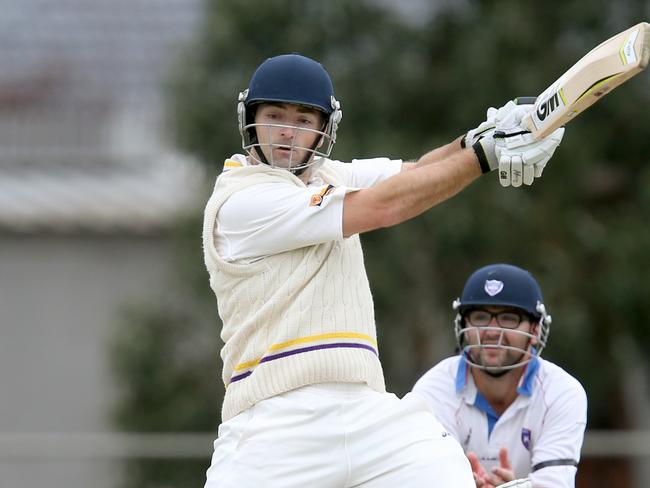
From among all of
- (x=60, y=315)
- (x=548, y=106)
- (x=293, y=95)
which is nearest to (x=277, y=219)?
(x=293, y=95)

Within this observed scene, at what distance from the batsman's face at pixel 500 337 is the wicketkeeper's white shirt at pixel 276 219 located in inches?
51.7

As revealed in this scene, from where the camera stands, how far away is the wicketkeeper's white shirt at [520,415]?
5043 millimetres

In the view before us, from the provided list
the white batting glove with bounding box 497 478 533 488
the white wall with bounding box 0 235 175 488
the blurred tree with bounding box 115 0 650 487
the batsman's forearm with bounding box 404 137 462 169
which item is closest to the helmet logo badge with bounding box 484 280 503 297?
the batsman's forearm with bounding box 404 137 462 169

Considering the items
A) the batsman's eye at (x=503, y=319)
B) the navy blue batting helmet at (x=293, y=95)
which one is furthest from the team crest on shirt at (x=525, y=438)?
the navy blue batting helmet at (x=293, y=95)

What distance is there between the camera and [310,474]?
13.1ft

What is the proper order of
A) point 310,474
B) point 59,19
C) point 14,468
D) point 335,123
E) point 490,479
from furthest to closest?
point 59,19, point 14,468, point 490,479, point 335,123, point 310,474

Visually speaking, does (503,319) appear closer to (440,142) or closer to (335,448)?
(335,448)

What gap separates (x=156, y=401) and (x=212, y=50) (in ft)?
9.89

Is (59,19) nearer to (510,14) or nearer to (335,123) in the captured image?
(510,14)

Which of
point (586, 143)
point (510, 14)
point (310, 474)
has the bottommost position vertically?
point (310, 474)

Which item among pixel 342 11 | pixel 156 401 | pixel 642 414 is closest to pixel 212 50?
pixel 342 11

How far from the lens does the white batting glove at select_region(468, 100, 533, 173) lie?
402cm

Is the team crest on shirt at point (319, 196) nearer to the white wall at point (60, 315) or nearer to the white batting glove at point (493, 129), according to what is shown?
the white batting glove at point (493, 129)

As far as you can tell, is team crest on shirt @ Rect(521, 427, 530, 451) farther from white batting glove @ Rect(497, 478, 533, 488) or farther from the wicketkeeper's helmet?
white batting glove @ Rect(497, 478, 533, 488)
